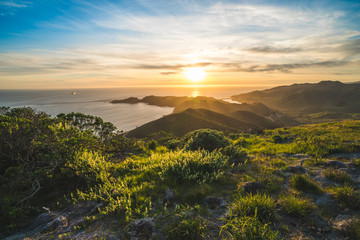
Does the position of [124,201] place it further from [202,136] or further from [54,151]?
[202,136]

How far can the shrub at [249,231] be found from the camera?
303 centimetres

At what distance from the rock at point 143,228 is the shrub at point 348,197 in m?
4.87

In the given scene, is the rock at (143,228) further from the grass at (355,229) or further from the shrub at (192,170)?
the grass at (355,229)

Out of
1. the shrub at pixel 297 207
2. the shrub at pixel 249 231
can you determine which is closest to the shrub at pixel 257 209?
the shrub at pixel 249 231

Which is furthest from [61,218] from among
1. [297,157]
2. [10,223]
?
[297,157]

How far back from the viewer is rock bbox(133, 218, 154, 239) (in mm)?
3579

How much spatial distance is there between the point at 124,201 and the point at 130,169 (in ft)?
9.24

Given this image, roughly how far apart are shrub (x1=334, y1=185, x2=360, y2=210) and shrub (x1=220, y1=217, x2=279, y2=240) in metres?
2.45

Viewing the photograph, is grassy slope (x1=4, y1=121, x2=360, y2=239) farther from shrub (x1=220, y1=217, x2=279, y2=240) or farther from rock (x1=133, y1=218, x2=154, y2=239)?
rock (x1=133, y1=218, x2=154, y2=239)

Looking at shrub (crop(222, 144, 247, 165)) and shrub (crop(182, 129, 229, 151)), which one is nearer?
shrub (crop(222, 144, 247, 165))

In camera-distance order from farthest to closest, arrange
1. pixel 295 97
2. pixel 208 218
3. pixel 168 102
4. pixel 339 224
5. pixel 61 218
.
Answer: pixel 295 97 < pixel 168 102 < pixel 61 218 < pixel 208 218 < pixel 339 224

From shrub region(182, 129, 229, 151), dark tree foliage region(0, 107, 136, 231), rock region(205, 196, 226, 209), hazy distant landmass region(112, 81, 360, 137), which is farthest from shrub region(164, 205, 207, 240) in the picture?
hazy distant landmass region(112, 81, 360, 137)

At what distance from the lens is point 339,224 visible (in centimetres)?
348

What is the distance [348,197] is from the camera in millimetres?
4176
